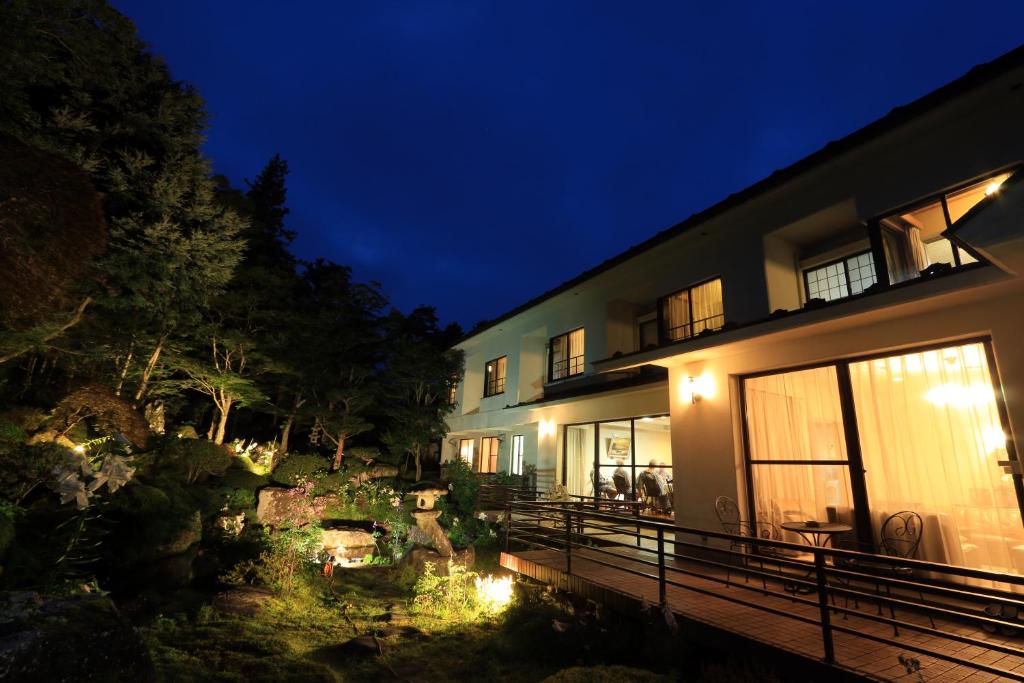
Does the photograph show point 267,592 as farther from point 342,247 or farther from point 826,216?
point 342,247

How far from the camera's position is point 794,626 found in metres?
4.62

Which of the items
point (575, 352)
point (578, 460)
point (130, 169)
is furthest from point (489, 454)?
point (130, 169)

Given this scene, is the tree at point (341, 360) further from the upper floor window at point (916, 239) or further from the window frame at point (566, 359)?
the upper floor window at point (916, 239)

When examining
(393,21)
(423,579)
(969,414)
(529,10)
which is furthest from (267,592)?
(393,21)

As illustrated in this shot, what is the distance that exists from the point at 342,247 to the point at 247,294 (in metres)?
104

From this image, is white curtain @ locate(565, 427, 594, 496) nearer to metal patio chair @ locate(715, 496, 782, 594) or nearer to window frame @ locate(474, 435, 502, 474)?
window frame @ locate(474, 435, 502, 474)

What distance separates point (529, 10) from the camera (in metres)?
61.5

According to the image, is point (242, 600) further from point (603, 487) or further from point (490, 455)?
point (490, 455)

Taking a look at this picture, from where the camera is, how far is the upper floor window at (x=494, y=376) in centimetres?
1858

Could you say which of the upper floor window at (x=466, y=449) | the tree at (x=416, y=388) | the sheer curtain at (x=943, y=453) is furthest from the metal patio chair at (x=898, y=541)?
the tree at (x=416, y=388)

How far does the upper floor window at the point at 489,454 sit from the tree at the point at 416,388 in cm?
217

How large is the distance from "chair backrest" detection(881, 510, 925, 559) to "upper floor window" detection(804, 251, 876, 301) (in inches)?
135

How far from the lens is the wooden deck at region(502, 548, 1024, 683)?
372 centimetres

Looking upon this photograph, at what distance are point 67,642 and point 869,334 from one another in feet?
29.1
